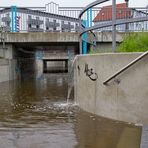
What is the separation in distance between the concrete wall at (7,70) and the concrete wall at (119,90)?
15.1 metres

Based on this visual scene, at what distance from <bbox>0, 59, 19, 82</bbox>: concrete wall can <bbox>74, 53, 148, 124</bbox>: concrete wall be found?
15105 millimetres

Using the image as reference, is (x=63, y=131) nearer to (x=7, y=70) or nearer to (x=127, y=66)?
(x=127, y=66)

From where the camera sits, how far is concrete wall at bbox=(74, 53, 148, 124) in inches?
270

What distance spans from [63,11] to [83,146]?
2105 cm

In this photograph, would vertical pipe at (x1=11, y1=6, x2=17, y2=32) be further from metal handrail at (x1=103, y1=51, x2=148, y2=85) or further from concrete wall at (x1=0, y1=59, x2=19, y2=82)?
metal handrail at (x1=103, y1=51, x2=148, y2=85)

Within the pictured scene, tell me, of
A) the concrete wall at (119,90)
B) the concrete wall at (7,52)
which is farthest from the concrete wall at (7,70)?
the concrete wall at (119,90)

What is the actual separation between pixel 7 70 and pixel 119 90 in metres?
17.8

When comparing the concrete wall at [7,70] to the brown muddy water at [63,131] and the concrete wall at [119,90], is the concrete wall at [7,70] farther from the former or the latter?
the concrete wall at [119,90]

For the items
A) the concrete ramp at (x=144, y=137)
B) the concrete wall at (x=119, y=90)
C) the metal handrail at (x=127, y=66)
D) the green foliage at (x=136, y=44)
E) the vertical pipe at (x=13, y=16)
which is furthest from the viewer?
the vertical pipe at (x=13, y=16)

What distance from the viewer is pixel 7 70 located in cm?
2423

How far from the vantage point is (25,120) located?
309 inches

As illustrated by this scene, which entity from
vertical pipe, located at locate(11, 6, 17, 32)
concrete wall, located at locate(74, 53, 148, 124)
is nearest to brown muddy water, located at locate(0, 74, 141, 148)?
concrete wall, located at locate(74, 53, 148, 124)

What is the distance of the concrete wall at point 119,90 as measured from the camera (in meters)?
6.86

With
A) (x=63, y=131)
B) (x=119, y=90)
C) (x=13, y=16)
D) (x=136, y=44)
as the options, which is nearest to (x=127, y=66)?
(x=119, y=90)
